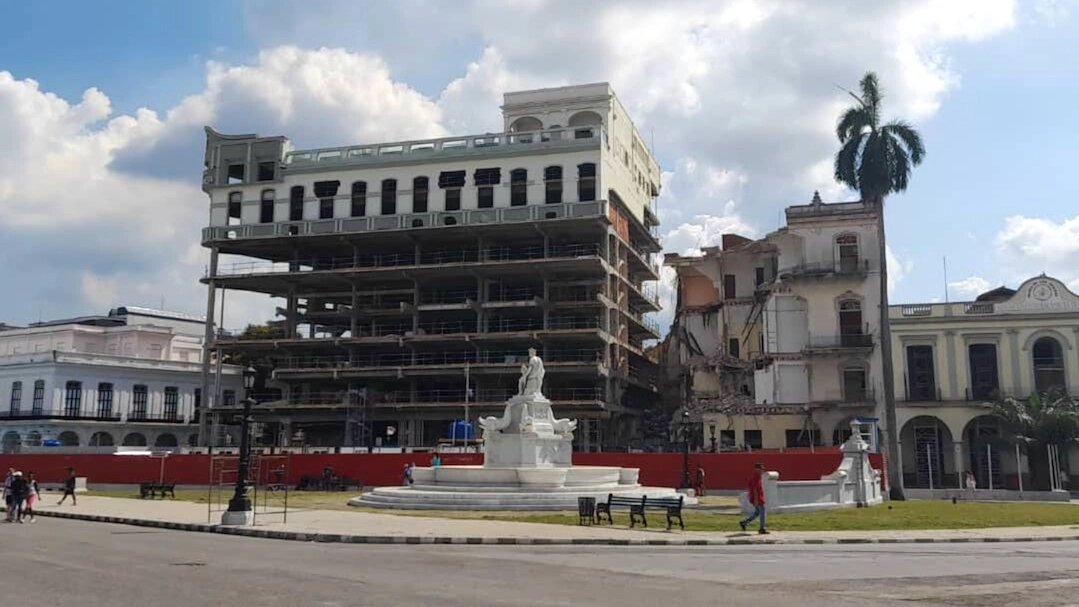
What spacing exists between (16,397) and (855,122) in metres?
65.3

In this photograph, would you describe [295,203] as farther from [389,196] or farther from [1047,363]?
[1047,363]

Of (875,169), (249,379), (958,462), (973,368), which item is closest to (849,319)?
(973,368)

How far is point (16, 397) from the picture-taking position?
246 feet

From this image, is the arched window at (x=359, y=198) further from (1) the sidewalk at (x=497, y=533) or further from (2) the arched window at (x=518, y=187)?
(1) the sidewalk at (x=497, y=533)

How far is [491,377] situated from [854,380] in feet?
90.1

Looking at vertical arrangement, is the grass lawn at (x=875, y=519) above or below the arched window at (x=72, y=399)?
below

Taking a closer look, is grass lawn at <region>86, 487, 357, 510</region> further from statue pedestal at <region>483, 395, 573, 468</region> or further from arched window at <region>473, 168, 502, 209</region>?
arched window at <region>473, 168, 502, 209</region>

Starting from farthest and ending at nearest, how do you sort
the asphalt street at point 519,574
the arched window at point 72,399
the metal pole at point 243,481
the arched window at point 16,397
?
the arched window at point 16,397, the arched window at point 72,399, the metal pole at point 243,481, the asphalt street at point 519,574

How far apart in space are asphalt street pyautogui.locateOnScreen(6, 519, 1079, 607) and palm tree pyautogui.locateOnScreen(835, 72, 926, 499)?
2546cm

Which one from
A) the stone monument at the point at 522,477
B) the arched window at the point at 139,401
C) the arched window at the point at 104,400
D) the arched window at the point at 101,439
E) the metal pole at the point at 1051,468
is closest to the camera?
the stone monument at the point at 522,477

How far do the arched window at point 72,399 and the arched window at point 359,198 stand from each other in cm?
2538

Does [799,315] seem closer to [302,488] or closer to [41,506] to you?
[302,488]

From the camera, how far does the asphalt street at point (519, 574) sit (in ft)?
38.9

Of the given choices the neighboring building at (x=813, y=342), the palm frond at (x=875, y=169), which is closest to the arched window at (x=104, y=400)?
the neighboring building at (x=813, y=342)
